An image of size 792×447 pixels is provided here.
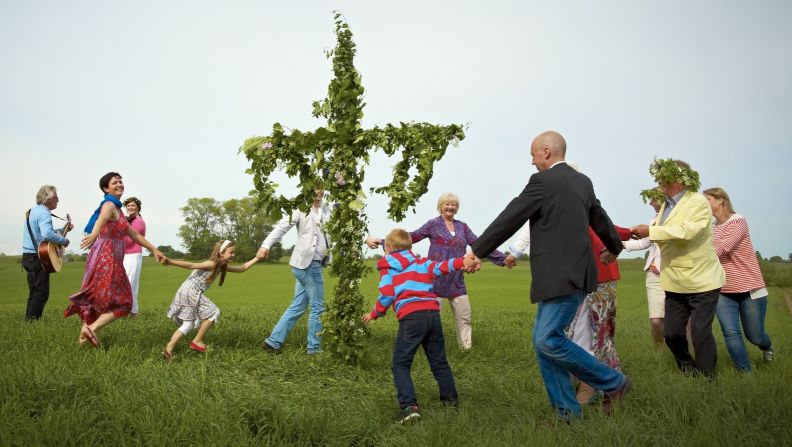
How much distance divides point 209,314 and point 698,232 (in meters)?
5.91

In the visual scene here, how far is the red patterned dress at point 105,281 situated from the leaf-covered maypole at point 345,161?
2.44 m

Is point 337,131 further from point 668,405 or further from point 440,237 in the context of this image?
point 668,405

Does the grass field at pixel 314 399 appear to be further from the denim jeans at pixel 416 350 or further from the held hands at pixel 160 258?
the held hands at pixel 160 258

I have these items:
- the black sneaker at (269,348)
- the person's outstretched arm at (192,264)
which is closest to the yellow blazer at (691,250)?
the black sneaker at (269,348)

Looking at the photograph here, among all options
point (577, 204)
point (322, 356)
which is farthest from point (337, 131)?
point (577, 204)

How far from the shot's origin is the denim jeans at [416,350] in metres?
5.07

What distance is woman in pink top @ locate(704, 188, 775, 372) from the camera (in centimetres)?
707

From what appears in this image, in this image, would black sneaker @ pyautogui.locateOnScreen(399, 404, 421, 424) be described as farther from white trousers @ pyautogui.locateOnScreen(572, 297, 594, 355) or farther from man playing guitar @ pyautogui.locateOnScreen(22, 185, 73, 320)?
man playing guitar @ pyautogui.locateOnScreen(22, 185, 73, 320)

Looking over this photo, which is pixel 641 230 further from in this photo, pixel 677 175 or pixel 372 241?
pixel 372 241

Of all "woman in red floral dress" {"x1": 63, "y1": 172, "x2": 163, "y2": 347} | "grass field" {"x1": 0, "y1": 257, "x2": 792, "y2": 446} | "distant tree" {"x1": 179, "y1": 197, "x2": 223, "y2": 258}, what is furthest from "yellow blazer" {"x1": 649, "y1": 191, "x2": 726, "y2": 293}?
"distant tree" {"x1": 179, "y1": 197, "x2": 223, "y2": 258}

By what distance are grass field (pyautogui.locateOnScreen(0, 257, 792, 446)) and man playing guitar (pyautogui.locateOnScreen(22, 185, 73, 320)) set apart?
1498 mm

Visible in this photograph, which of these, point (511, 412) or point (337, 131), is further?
point (337, 131)

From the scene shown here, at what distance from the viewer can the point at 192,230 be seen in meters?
62.2

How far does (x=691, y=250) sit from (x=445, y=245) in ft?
11.4
